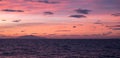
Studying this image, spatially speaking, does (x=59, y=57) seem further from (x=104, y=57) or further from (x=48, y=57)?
(x=104, y=57)

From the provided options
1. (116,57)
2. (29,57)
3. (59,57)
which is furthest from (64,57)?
(116,57)

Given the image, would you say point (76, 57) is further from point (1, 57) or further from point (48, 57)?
point (1, 57)

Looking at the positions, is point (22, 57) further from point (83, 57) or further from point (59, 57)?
point (83, 57)

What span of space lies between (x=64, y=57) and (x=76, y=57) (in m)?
4.01

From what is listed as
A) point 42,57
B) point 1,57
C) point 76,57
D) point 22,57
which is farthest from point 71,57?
point 1,57

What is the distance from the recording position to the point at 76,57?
79.6m

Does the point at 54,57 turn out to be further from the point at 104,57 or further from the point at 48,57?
the point at 104,57

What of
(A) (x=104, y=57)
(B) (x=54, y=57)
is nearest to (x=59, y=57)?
(B) (x=54, y=57)

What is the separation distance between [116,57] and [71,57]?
39.5 feet

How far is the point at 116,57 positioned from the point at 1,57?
30357 millimetres

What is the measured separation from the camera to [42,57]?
78.2 metres

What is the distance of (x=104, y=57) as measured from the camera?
79125mm

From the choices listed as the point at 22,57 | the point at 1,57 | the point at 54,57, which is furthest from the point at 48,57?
the point at 1,57

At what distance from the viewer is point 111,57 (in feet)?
262
